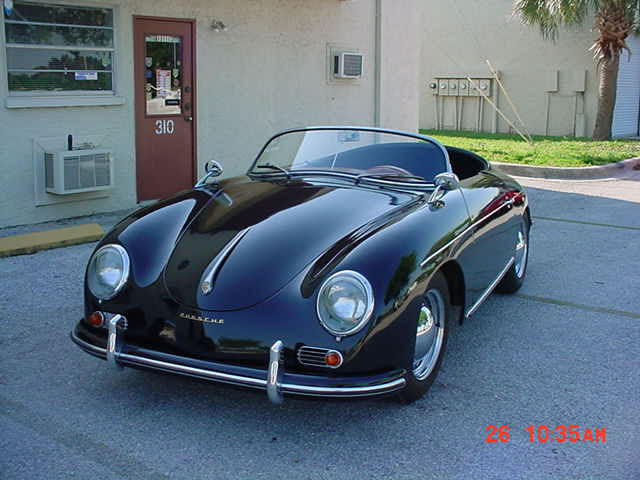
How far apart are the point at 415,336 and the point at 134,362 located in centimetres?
132

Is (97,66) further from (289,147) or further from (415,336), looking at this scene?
(415,336)

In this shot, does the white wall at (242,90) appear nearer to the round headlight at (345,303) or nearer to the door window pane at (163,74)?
the door window pane at (163,74)

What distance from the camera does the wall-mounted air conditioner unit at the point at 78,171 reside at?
8117 mm

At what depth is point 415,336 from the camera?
371 centimetres

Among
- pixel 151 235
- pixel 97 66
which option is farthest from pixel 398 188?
pixel 97 66

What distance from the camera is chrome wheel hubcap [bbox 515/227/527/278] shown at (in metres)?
6.10

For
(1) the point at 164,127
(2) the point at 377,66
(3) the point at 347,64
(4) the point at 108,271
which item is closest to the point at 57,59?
(1) the point at 164,127

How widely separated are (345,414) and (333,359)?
0.59 metres

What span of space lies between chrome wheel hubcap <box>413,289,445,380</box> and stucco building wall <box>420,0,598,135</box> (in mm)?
17219

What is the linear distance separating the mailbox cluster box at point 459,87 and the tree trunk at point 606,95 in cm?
352

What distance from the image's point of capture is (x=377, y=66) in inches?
475

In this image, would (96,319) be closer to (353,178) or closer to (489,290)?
(353,178)
